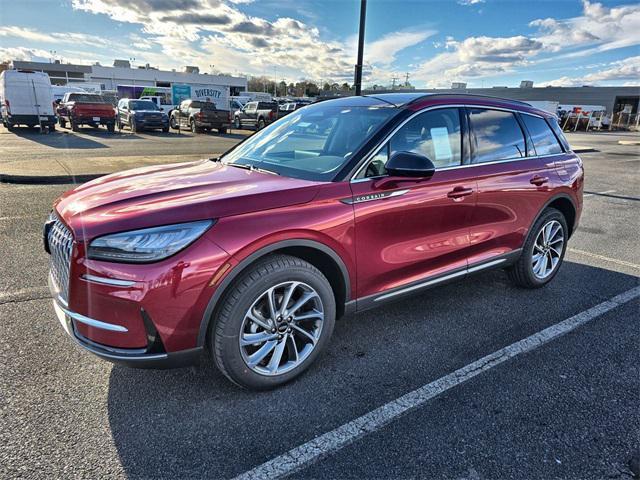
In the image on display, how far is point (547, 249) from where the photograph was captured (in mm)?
4520

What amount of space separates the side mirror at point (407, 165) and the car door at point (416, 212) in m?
0.13

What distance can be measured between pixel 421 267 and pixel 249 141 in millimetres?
1970

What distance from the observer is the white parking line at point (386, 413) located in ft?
7.16

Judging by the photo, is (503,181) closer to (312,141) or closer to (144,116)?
(312,141)

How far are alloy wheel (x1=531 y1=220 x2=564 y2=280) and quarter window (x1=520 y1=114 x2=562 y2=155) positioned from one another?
2.39 feet

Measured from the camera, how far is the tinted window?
376 centimetres

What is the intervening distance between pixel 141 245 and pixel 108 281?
9.7 inches

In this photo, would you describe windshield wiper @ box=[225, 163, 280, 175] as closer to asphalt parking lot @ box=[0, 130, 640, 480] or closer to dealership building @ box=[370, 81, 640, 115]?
asphalt parking lot @ box=[0, 130, 640, 480]

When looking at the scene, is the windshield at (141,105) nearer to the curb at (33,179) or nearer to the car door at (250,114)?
the car door at (250,114)

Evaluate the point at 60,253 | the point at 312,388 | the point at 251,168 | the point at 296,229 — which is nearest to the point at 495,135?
the point at 251,168

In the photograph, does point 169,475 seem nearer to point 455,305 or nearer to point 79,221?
point 79,221

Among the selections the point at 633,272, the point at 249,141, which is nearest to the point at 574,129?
the point at 633,272

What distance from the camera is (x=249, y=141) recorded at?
13.5 ft

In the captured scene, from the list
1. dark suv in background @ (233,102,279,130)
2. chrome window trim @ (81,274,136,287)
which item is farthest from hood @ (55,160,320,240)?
dark suv in background @ (233,102,279,130)
